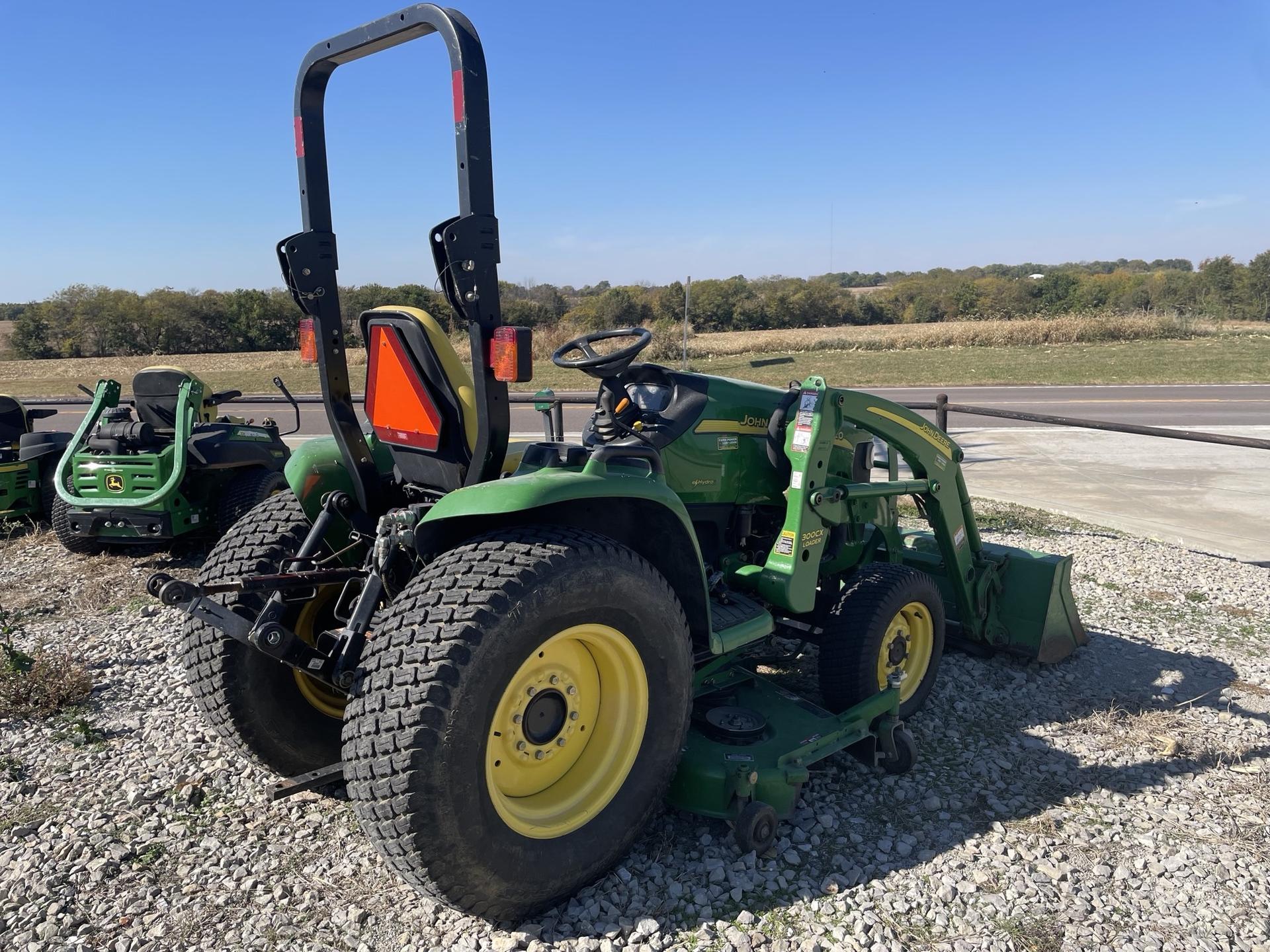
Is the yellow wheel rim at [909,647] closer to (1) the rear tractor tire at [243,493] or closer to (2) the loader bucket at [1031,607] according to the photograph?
(2) the loader bucket at [1031,607]

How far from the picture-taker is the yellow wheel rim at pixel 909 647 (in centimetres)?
404

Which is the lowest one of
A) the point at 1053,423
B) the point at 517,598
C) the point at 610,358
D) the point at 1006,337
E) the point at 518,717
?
the point at 518,717

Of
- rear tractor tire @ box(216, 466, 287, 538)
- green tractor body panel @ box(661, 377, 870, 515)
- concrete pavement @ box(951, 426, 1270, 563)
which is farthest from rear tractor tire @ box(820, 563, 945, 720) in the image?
rear tractor tire @ box(216, 466, 287, 538)

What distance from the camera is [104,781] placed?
3496mm

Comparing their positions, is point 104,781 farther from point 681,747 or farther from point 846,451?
point 846,451

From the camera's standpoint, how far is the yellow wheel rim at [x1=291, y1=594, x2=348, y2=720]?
3.27 metres

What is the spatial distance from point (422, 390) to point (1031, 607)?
11.2ft

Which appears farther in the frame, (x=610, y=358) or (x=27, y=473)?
(x=27, y=473)

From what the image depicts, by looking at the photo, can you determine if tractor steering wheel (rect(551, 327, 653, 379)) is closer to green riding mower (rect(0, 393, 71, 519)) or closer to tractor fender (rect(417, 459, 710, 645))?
tractor fender (rect(417, 459, 710, 645))

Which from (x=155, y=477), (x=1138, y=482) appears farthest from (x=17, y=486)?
(x=1138, y=482)

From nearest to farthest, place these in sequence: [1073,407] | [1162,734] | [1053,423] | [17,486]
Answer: [1162,734]
[17,486]
[1053,423]
[1073,407]

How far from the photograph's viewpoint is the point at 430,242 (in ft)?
8.34

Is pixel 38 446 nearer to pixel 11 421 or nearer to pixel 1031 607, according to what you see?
pixel 11 421

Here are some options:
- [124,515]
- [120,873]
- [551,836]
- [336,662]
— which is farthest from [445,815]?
[124,515]
